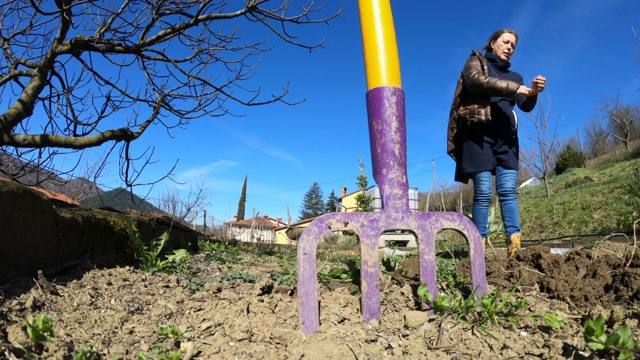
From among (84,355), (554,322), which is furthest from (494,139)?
(84,355)

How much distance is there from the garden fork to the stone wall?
3.93 ft

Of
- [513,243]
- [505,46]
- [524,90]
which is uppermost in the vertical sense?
[505,46]

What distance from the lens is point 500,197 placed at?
2748 millimetres

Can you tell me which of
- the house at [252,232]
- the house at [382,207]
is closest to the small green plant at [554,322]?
the house at [382,207]

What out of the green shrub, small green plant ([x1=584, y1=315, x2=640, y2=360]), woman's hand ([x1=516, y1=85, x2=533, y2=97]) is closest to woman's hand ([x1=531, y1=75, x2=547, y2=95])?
woman's hand ([x1=516, y1=85, x2=533, y2=97])

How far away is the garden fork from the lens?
1576 mm

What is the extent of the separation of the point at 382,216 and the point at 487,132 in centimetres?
157

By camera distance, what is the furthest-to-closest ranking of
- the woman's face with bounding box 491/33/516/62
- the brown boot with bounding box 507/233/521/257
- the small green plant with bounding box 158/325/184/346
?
the woman's face with bounding box 491/33/516/62 → the brown boot with bounding box 507/233/521/257 → the small green plant with bounding box 158/325/184/346

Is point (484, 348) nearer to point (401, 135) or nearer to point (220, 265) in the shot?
point (401, 135)

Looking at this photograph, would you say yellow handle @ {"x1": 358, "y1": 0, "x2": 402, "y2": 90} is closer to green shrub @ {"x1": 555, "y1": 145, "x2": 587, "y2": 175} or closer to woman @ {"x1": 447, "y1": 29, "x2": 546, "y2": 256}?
woman @ {"x1": 447, "y1": 29, "x2": 546, "y2": 256}

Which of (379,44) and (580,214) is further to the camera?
(580,214)

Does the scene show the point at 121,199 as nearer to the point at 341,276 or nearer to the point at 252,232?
the point at 341,276

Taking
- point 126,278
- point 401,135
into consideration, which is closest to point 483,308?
point 401,135

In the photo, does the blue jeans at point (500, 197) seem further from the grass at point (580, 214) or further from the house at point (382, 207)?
the grass at point (580, 214)
